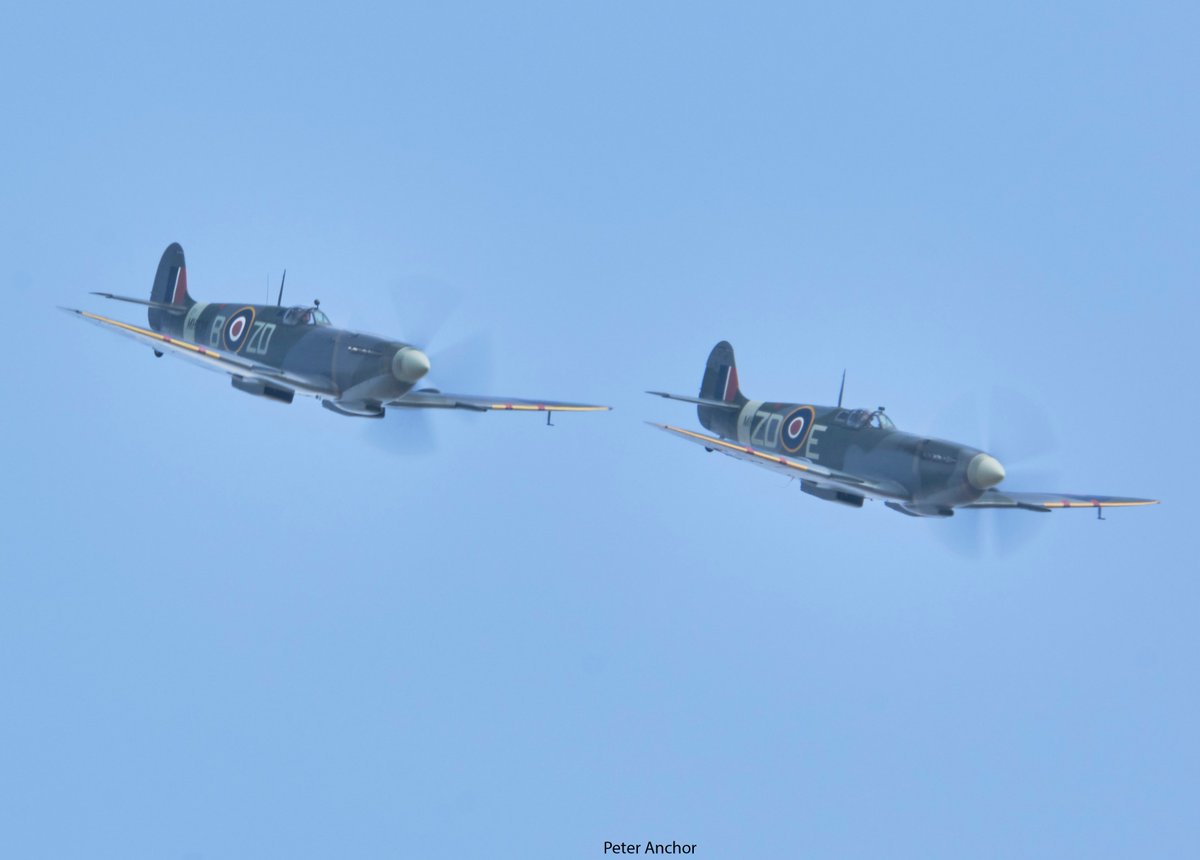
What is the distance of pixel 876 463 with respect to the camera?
34.5 metres

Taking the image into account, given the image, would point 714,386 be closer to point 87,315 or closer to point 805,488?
Result: point 805,488

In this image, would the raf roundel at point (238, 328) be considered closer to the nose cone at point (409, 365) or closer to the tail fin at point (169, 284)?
the tail fin at point (169, 284)

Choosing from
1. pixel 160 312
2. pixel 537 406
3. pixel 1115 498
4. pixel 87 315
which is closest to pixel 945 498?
pixel 1115 498

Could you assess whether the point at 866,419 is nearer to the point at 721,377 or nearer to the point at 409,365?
the point at 721,377

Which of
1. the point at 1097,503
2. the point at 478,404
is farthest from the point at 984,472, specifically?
the point at 478,404

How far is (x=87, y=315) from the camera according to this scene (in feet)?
107

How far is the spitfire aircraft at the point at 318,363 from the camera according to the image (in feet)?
107

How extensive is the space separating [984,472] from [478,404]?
1009cm

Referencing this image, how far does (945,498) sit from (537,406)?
8.39 metres


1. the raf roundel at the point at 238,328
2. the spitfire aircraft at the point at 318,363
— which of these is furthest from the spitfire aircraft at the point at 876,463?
the raf roundel at the point at 238,328

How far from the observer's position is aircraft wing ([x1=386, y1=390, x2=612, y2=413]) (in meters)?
33.8

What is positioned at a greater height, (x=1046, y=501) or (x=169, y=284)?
(x=169, y=284)

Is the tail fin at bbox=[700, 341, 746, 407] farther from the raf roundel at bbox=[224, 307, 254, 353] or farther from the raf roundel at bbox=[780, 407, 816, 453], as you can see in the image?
the raf roundel at bbox=[224, 307, 254, 353]

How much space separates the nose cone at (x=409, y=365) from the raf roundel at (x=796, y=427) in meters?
9.35
